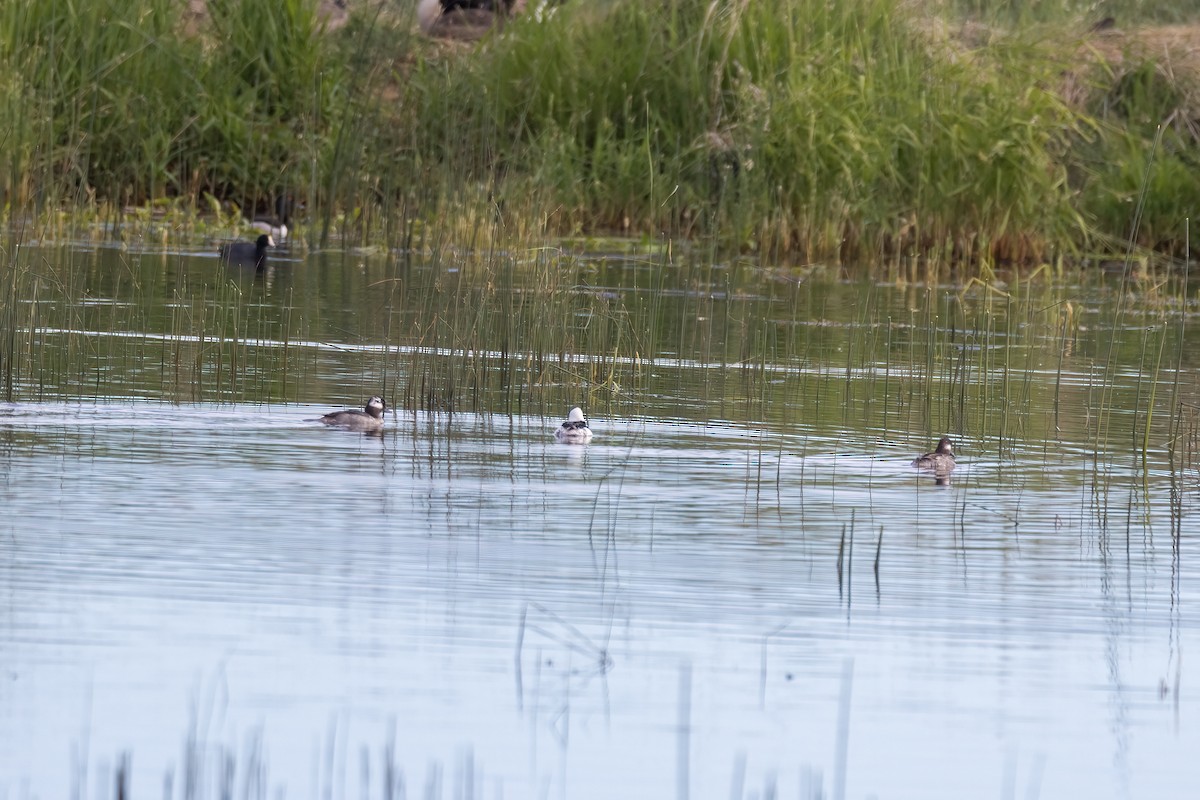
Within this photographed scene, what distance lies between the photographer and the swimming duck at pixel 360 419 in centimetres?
840

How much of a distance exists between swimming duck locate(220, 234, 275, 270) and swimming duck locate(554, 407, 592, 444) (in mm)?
6747

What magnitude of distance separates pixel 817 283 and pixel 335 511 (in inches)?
366

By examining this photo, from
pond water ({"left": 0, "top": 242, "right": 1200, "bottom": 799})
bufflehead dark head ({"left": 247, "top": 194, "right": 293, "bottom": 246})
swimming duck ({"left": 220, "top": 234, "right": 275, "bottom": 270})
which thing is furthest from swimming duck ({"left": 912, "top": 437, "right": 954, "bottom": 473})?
bufflehead dark head ({"left": 247, "top": 194, "right": 293, "bottom": 246})

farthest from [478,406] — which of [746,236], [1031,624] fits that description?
[746,236]

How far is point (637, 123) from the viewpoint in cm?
1914

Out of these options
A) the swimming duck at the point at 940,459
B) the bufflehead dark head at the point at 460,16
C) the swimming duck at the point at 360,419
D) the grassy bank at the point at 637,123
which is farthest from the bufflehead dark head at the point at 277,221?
the swimming duck at the point at 940,459

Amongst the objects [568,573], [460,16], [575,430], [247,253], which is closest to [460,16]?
[460,16]

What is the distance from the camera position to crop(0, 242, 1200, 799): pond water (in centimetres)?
445

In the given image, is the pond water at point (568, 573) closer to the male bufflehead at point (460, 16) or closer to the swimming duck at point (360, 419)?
the swimming duck at point (360, 419)

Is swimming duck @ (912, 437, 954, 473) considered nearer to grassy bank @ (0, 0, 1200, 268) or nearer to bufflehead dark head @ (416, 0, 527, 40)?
grassy bank @ (0, 0, 1200, 268)

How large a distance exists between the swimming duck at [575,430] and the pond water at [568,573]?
0.10m

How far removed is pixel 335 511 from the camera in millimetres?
6754

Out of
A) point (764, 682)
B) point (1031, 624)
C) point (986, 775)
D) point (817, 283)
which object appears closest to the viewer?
point (986, 775)

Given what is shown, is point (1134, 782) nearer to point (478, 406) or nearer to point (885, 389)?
point (478, 406)
